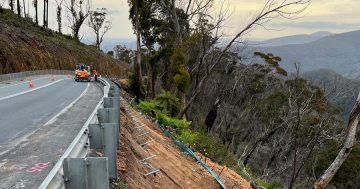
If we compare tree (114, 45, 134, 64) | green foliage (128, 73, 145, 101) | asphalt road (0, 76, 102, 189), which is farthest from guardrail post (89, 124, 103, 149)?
tree (114, 45, 134, 64)

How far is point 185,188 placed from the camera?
1029 centimetres

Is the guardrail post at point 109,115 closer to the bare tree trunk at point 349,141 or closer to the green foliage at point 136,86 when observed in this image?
the bare tree trunk at point 349,141

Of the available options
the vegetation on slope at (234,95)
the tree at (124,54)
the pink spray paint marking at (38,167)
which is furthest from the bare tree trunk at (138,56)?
the tree at (124,54)

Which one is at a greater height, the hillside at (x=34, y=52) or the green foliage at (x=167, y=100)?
the hillside at (x=34, y=52)

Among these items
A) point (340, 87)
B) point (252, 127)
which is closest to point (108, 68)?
point (252, 127)

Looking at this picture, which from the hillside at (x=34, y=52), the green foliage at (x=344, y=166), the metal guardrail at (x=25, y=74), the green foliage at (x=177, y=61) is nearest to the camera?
the green foliage at (x=177, y=61)

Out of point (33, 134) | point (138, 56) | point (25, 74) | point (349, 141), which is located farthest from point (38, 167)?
point (25, 74)

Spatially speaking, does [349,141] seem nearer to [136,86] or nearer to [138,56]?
[136,86]

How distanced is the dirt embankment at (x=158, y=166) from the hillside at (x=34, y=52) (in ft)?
95.2

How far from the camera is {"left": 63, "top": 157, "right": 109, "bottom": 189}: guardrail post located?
4246 millimetres

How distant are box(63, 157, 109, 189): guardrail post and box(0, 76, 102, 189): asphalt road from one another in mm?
1819

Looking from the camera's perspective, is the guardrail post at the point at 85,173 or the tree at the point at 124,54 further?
the tree at the point at 124,54

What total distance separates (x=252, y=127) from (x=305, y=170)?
20.2ft

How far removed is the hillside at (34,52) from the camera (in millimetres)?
40469
